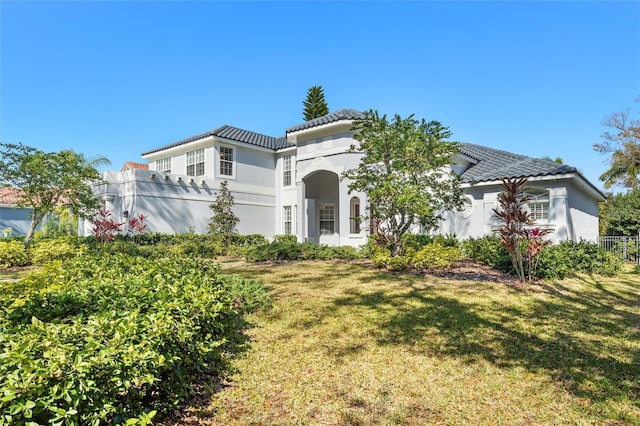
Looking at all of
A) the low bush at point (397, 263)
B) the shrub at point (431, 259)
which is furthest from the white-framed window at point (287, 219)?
the shrub at point (431, 259)

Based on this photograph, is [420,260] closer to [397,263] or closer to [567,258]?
[397,263]

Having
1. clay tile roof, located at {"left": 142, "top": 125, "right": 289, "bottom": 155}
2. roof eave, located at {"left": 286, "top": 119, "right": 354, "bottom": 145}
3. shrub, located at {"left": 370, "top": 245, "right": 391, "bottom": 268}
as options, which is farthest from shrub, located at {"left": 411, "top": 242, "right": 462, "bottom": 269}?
clay tile roof, located at {"left": 142, "top": 125, "right": 289, "bottom": 155}

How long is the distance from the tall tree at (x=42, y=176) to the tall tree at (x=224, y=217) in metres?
6.56

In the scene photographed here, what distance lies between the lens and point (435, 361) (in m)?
4.65

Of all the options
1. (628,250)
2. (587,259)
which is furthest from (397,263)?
(628,250)

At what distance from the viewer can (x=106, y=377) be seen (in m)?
2.46

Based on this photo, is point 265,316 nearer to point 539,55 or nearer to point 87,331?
point 87,331

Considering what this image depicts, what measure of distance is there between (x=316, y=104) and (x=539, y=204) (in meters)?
23.5

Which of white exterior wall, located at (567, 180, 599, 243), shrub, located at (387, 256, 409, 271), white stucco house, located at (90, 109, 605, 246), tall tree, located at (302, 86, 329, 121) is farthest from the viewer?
tall tree, located at (302, 86, 329, 121)

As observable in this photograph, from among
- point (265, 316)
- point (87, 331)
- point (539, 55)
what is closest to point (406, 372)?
point (265, 316)

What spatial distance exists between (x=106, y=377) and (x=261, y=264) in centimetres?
1088

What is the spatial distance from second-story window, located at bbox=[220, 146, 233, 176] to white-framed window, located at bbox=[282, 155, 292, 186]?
366cm

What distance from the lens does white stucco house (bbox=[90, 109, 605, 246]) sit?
611 inches

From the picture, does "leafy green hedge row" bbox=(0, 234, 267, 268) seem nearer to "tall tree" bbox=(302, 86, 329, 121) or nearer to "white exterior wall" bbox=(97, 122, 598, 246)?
"white exterior wall" bbox=(97, 122, 598, 246)
